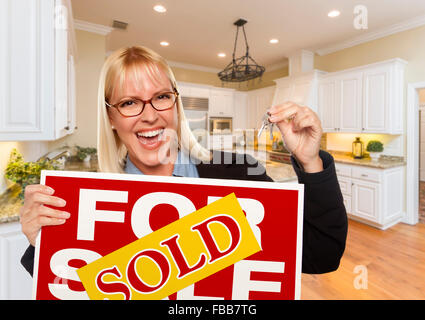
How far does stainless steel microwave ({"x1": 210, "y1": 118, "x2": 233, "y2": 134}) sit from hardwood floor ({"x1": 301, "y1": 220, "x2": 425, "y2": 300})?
3280mm

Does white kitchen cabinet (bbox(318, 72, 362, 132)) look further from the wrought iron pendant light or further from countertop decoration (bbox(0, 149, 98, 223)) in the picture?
countertop decoration (bbox(0, 149, 98, 223))

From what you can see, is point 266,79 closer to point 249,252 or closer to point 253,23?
point 253,23

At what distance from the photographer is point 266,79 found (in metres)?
5.88

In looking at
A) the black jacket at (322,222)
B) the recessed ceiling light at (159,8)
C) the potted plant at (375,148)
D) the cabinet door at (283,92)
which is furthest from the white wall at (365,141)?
the black jacket at (322,222)

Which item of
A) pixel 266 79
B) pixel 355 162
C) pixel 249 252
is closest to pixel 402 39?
pixel 355 162

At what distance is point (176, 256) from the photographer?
66cm

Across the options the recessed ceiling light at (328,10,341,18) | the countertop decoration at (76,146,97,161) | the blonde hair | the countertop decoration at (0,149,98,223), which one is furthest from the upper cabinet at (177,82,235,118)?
the blonde hair

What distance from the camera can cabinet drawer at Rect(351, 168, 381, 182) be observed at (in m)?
3.31

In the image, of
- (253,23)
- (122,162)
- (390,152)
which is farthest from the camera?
(390,152)

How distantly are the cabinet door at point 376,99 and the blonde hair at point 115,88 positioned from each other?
12.0 feet

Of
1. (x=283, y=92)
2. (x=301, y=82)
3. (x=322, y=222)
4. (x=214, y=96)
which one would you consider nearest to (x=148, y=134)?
(x=322, y=222)

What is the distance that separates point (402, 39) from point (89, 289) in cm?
483

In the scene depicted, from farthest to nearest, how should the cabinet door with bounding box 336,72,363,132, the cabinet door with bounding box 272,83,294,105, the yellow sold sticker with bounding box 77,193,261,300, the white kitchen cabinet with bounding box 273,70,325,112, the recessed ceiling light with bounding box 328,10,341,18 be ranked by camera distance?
the cabinet door with bounding box 272,83,294,105, the white kitchen cabinet with bounding box 273,70,325,112, the cabinet door with bounding box 336,72,363,132, the recessed ceiling light with bounding box 328,10,341,18, the yellow sold sticker with bounding box 77,193,261,300
